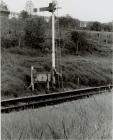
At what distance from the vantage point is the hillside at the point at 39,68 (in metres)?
15.7

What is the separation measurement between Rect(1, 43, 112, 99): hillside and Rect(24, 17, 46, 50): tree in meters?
1.17

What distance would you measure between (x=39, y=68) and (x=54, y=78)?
6.39 feet

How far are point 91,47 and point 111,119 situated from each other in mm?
23755

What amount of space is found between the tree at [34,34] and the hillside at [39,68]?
3.83 ft

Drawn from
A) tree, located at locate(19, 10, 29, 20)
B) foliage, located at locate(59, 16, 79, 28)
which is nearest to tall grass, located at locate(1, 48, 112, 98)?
tree, located at locate(19, 10, 29, 20)

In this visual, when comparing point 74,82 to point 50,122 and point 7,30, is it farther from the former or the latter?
point 50,122

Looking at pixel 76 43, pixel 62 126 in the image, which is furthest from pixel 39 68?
pixel 62 126

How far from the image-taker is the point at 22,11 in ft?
94.0

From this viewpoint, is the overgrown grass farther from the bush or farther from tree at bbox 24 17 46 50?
tree at bbox 24 17 46 50

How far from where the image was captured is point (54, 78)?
57.0ft

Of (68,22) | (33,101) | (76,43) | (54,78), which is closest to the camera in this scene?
(33,101)

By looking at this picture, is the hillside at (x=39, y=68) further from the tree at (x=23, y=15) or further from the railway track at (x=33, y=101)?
the tree at (x=23, y=15)

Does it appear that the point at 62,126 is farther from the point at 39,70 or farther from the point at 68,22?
the point at 68,22

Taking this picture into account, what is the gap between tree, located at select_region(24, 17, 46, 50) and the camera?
24.9m
